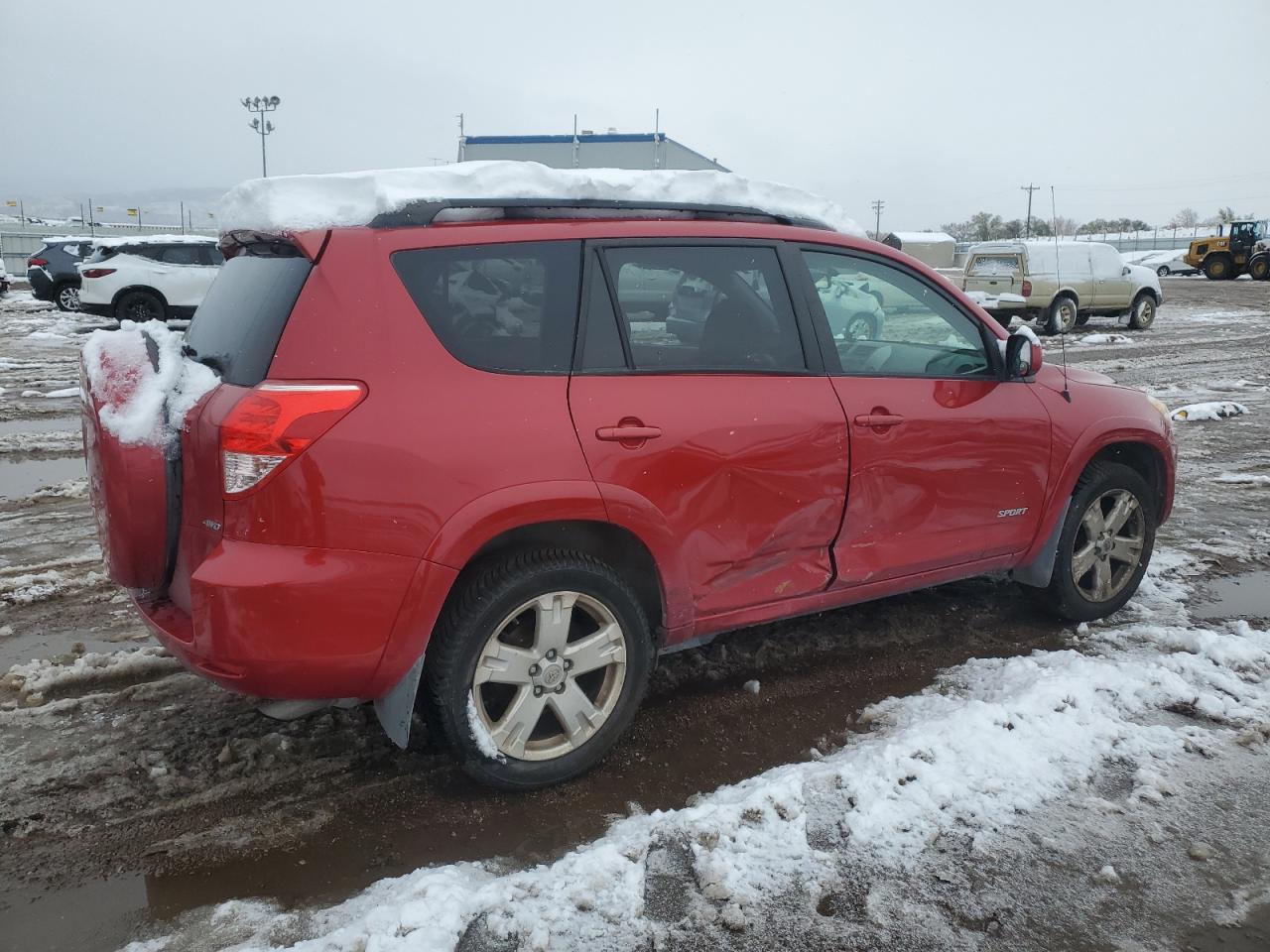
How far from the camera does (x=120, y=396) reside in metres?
2.79

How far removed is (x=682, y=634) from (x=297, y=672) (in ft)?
4.20

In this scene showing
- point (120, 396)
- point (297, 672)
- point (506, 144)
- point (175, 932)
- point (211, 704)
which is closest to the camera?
point (175, 932)

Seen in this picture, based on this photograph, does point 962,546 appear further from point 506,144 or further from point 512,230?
point 506,144

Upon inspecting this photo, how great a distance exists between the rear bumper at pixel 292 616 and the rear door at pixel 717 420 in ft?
2.53

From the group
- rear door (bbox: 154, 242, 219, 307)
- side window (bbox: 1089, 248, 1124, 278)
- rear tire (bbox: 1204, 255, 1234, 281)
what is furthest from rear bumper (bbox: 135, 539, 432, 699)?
rear tire (bbox: 1204, 255, 1234, 281)

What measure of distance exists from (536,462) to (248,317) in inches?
37.8

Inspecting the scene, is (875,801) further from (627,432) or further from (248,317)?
(248,317)

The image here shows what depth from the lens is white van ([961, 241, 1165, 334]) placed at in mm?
18406

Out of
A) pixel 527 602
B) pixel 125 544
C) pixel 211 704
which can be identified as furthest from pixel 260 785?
pixel 527 602

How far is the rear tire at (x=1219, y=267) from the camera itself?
40562mm

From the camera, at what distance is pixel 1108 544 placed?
4.45 meters

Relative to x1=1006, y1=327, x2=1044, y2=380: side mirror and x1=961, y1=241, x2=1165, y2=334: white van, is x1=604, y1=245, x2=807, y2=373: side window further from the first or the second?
x1=961, y1=241, x2=1165, y2=334: white van

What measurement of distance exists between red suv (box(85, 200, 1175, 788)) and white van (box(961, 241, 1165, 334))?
615 inches

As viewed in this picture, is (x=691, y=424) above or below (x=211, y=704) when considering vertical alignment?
above
